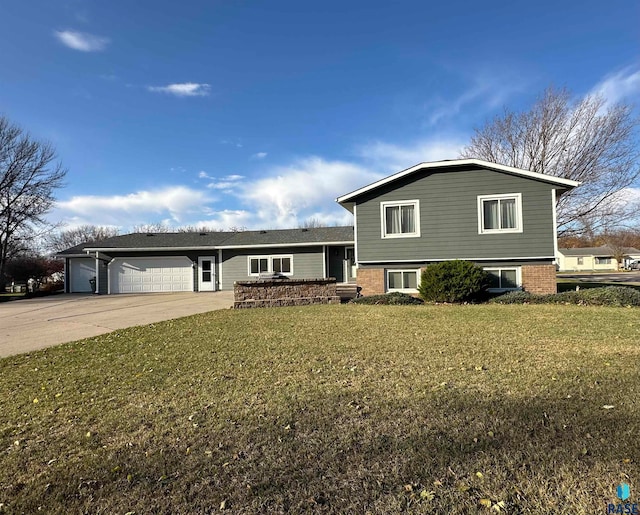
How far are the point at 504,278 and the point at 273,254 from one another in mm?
12389

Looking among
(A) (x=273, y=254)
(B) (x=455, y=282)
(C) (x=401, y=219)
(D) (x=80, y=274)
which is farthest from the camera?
(D) (x=80, y=274)

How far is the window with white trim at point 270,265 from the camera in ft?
69.8

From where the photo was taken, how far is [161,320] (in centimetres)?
1041

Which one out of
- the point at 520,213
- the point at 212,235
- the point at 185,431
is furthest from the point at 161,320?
the point at 212,235

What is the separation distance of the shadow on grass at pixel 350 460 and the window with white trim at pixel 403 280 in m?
10.4

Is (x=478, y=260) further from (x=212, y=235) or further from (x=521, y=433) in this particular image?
(x=212, y=235)

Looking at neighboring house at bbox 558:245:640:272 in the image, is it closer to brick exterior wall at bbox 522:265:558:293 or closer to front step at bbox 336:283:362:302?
brick exterior wall at bbox 522:265:558:293

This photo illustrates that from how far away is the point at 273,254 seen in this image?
21.4m

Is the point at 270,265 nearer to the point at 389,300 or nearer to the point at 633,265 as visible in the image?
the point at 389,300

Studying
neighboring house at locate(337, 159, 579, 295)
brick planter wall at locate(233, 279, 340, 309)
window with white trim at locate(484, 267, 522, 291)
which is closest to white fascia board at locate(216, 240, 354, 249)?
neighboring house at locate(337, 159, 579, 295)

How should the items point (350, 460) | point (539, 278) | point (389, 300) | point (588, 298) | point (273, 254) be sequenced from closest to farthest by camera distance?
point (350, 460) → point (588, 298) → point (389, 300) → point (539, 278) → point (273, 254)

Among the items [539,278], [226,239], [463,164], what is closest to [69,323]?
[226,239]

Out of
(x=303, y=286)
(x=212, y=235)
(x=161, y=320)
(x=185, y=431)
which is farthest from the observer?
(x=212, y=235)

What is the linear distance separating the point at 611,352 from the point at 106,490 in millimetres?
6542
